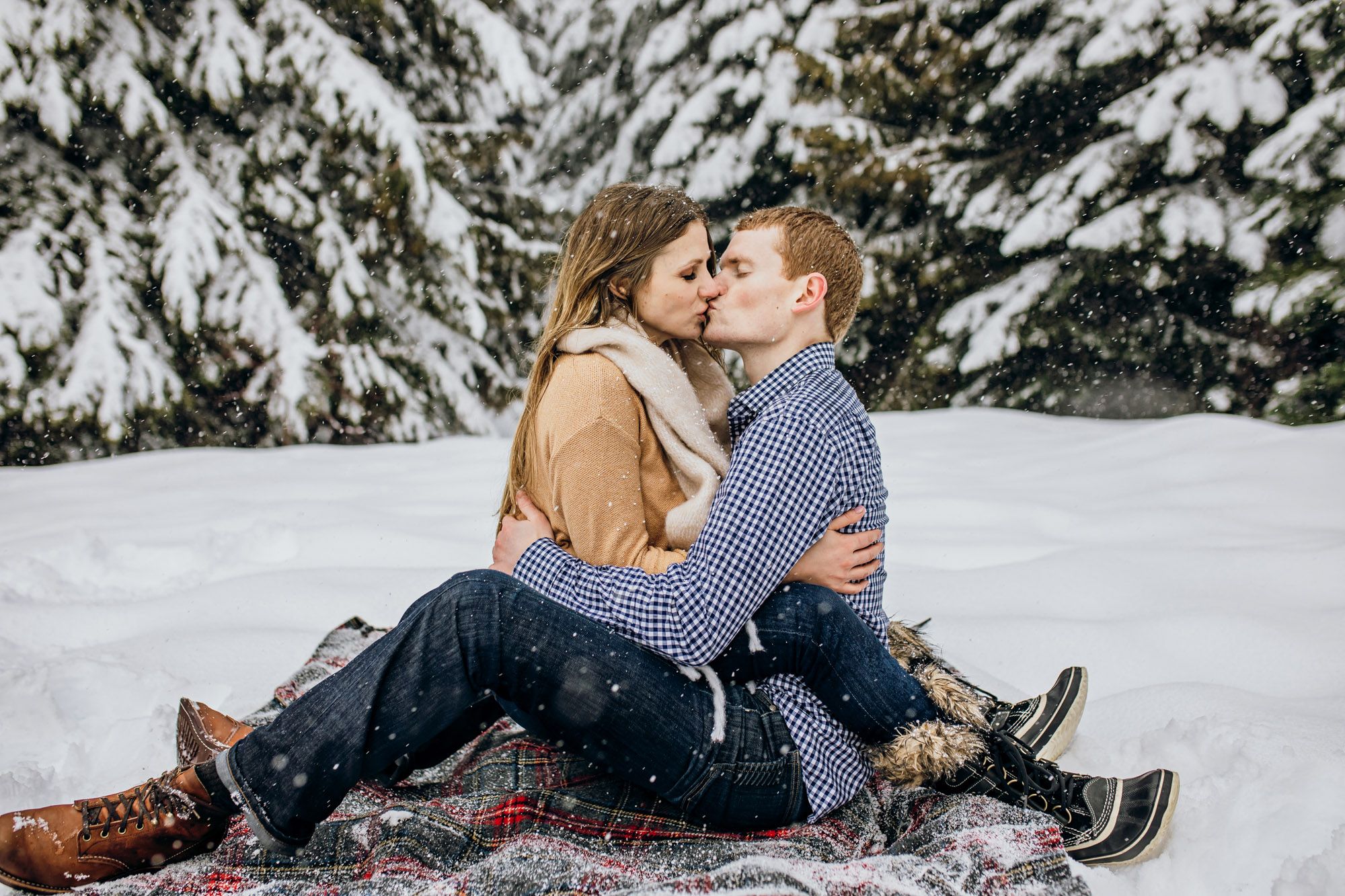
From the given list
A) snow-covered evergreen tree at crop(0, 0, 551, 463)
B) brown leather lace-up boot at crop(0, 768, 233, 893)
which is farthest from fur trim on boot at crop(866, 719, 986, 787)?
→ snow-covered evergreen tree at crop(0, 0, 551, 463)

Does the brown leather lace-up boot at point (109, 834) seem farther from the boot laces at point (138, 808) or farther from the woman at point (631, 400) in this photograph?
the woman at point (631, 400)

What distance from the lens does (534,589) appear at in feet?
5.60

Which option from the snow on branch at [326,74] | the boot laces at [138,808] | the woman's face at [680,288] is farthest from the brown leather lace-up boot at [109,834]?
the snow on branch at [326,74]

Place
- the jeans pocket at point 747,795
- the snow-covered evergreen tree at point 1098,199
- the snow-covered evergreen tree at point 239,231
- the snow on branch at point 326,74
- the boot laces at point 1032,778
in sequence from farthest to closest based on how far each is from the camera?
1. the snow on branch at point 326,74
2. the snow-covered evergreen tree at point 239,231
3. the snow-covered evergreen tree at point 1098,199
4. the boot laces at point 1032,778
5. the jeans pocket at point 747,795

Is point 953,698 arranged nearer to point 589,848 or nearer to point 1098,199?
point 589,848

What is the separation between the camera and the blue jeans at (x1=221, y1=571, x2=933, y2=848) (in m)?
1.53

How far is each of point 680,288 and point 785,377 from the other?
1.43 feet

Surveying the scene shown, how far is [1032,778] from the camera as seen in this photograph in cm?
180

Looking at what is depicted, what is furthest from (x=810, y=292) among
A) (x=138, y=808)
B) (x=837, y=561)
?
(x=138, y=808)

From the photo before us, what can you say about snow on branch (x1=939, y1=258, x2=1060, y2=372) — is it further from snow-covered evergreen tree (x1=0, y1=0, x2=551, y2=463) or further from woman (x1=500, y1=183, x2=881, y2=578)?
woman (x1=500, y1=183, x2=881, y2=578)

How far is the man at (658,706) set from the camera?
59.9 inches

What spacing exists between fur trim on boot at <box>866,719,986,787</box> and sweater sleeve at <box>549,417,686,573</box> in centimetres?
66

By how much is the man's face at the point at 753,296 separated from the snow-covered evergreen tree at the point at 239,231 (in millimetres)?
5933

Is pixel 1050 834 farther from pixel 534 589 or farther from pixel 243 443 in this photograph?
pixel 243 443
